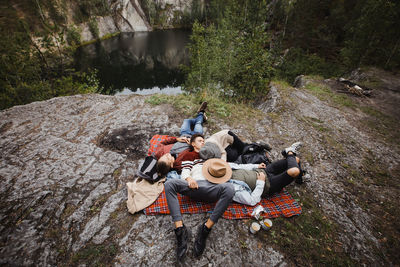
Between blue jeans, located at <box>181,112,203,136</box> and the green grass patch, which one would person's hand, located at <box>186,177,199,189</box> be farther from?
the green grass patch

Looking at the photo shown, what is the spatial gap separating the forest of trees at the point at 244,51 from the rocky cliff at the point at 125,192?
478cm

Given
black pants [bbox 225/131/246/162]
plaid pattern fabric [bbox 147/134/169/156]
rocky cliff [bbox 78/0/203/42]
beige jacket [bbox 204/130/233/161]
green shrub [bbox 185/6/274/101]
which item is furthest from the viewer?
rocky cliff [bbox 78/0/203/42]

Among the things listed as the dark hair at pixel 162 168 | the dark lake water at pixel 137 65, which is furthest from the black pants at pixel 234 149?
the dark lake water at pixel 137 65

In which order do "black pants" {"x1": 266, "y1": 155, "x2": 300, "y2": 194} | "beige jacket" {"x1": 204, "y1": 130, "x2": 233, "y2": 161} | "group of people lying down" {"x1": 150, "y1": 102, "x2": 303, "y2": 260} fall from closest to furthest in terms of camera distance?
"group of people lying down" {"x1": 150, "y1": 102, "x2": 303, "y2": 260} → "black pants" {"x1": 266, "y1": 155, "x2": 300, "y2": 194} → "beige jacket" {"x1": 204, "y1": 130, "x2": 233, "y2": 161}

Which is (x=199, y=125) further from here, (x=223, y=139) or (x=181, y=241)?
(x=181, y=241)

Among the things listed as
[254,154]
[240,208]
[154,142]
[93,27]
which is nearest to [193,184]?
[240,208]

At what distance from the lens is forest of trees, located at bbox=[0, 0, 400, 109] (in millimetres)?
9602

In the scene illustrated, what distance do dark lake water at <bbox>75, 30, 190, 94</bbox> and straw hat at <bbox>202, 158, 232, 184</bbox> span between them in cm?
2215

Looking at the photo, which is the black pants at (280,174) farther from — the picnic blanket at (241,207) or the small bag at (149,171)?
the small bag at (149,171)

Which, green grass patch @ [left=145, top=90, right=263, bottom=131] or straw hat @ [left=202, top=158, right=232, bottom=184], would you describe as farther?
green grass patch @ [left=145, top=90, right=263, bottom=131]

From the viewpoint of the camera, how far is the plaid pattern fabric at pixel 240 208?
355cm

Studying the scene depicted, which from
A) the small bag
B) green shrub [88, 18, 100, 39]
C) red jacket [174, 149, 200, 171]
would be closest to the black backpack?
red jacket [174, 149, 200, 171]

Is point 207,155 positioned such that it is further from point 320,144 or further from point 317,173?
point 320,144

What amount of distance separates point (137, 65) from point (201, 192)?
36.5m
